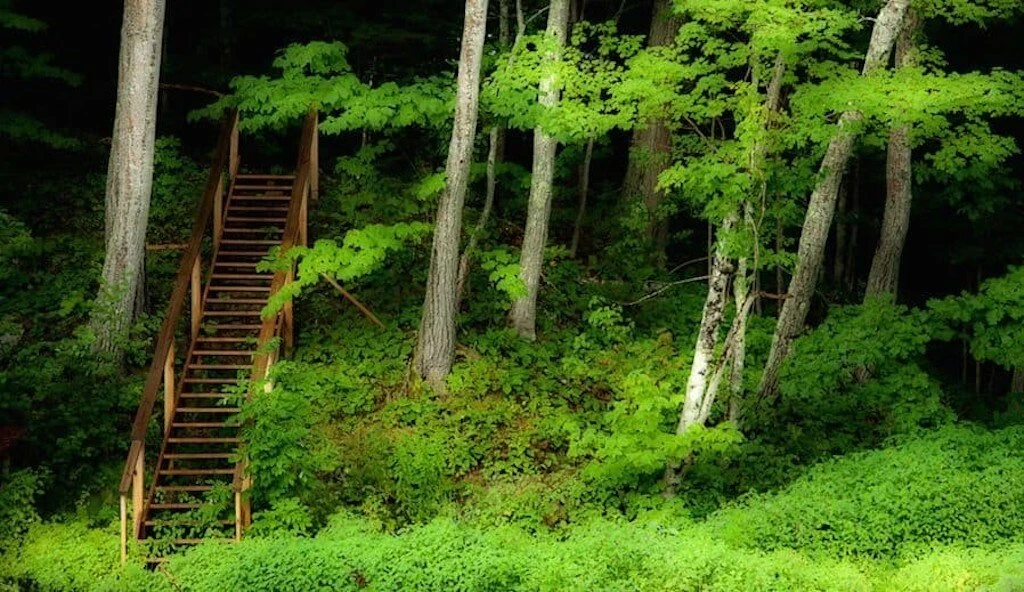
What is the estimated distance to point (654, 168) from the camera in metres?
15.4

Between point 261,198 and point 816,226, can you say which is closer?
point 816,226

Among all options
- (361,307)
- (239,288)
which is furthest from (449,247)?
(239,288)

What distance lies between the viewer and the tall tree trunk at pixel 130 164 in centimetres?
1181

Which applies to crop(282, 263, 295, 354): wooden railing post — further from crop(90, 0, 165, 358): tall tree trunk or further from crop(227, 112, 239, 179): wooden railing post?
crop(227, 112, 239, 179): wooden railing post

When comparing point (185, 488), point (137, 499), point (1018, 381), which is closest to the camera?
point (137, 499)

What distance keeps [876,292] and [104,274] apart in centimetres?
1043

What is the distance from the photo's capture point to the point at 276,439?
9.91 m

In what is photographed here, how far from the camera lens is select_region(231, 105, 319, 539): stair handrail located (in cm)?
991

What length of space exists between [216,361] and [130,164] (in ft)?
9.20

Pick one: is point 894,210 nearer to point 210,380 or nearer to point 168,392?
point 210,380

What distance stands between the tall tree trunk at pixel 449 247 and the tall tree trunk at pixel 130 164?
3741 millimetres

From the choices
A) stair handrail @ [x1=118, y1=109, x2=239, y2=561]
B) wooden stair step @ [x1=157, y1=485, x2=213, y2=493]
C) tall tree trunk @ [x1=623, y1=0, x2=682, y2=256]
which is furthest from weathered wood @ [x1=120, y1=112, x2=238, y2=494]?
tall tree trunk @ [x1=623, y1=0, x2=682, y2=256]

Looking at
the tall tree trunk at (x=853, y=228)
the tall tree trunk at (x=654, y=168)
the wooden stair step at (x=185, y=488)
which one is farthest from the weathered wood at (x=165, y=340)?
the tall tree trunk at (x=853, y=228)

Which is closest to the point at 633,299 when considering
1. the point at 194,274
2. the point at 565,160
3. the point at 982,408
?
the point at 565,160
